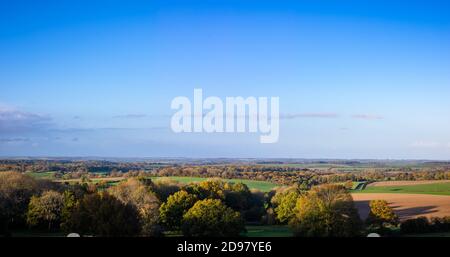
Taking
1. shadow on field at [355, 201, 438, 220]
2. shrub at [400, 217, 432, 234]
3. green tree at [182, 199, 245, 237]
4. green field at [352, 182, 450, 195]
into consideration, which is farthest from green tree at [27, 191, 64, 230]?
shrub at [400, 217, 432, 234]

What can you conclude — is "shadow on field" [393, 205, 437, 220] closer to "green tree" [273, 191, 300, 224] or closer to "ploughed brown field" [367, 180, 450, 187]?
"ploughed brown field" [367, 180, 450, 187]

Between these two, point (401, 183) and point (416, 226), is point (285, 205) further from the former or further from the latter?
point (416, 226)

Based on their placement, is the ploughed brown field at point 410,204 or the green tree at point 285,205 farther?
the green tree at point 285,205

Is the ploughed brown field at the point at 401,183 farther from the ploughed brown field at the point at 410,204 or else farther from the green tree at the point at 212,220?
the green tree at the point at 212,220

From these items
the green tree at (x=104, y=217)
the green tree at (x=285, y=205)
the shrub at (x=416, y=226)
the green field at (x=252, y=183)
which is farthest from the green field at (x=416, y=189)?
the green tree at (x=104, y=217)
